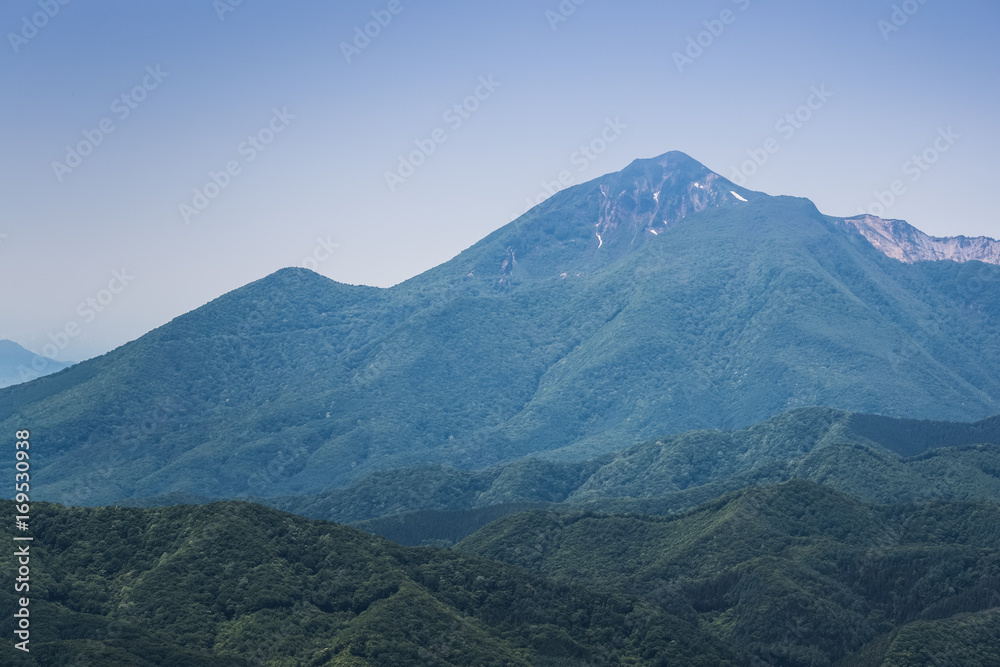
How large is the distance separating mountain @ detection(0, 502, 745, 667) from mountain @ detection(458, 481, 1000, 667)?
11.3 m

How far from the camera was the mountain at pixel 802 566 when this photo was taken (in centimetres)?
11206

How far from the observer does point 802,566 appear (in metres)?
126

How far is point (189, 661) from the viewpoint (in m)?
84.5

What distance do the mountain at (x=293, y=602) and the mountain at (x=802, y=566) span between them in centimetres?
1127

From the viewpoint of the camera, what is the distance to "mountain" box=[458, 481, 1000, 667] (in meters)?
112

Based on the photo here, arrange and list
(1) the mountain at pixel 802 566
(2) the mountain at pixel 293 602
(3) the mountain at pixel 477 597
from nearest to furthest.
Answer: (2) the mountain at pixel 293 602 → (3) the mountain at pixel 477 597 → (1) the mountain at pixel 802 566

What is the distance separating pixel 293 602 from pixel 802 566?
56585 millimetres

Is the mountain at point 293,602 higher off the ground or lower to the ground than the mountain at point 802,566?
higher

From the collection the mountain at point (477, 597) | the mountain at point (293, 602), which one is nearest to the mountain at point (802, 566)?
the mountain at point (477, 597)

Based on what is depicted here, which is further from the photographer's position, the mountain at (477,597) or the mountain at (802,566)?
the mountain at (802,566)

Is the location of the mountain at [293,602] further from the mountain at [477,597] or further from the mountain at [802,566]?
the mountain at [802,566]

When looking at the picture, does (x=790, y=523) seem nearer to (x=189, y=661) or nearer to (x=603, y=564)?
(x=603, y=564)

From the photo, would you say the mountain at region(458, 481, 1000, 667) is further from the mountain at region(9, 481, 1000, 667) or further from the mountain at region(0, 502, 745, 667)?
the mountain at region(0, 502, 745, 667)

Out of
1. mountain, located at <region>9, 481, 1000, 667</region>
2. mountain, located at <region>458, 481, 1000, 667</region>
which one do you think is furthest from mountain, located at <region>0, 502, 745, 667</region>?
mountain, located at <region>458, 481, 1000, 667</region>
